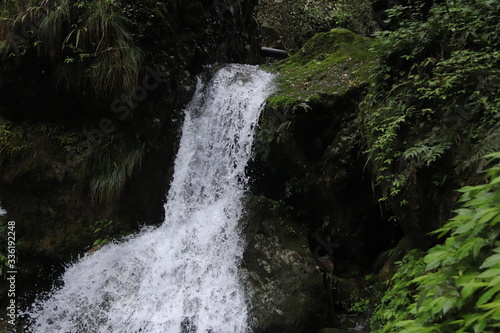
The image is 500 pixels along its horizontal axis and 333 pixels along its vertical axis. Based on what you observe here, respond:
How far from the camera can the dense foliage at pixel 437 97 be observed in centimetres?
335

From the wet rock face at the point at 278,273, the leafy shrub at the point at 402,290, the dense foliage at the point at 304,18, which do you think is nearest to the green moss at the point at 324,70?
the wet rock face at the point at 278,273

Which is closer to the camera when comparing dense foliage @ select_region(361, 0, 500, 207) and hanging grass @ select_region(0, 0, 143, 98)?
dense foliage @ select_region(361, 0, 500, 207)

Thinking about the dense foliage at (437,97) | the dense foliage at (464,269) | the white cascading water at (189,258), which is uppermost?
the dense foliage at (437,97)

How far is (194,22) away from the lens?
7.61 metres

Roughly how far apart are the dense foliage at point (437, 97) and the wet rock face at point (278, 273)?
1663mm

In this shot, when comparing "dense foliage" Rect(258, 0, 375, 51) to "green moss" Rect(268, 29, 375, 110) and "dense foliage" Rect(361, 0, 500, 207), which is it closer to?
"green moss" Rect(268, 29, 375, 110)

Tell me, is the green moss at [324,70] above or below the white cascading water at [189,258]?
above

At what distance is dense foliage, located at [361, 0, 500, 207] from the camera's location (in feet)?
11.0

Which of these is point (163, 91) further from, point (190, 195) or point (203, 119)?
point (190, 195)

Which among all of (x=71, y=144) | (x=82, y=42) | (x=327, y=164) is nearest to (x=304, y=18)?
(x=82, y=42)

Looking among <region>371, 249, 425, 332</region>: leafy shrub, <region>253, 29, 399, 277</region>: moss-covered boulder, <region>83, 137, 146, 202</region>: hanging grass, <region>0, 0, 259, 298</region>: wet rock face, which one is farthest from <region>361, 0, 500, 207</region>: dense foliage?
<region>83, 137, 146, 202</region>: hanging grass

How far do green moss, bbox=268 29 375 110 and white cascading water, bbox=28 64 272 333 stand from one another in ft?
1.77

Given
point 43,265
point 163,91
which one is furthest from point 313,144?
point 43,265

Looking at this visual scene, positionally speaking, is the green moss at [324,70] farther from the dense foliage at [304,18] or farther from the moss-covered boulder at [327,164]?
the dense foliage at [304,18]
